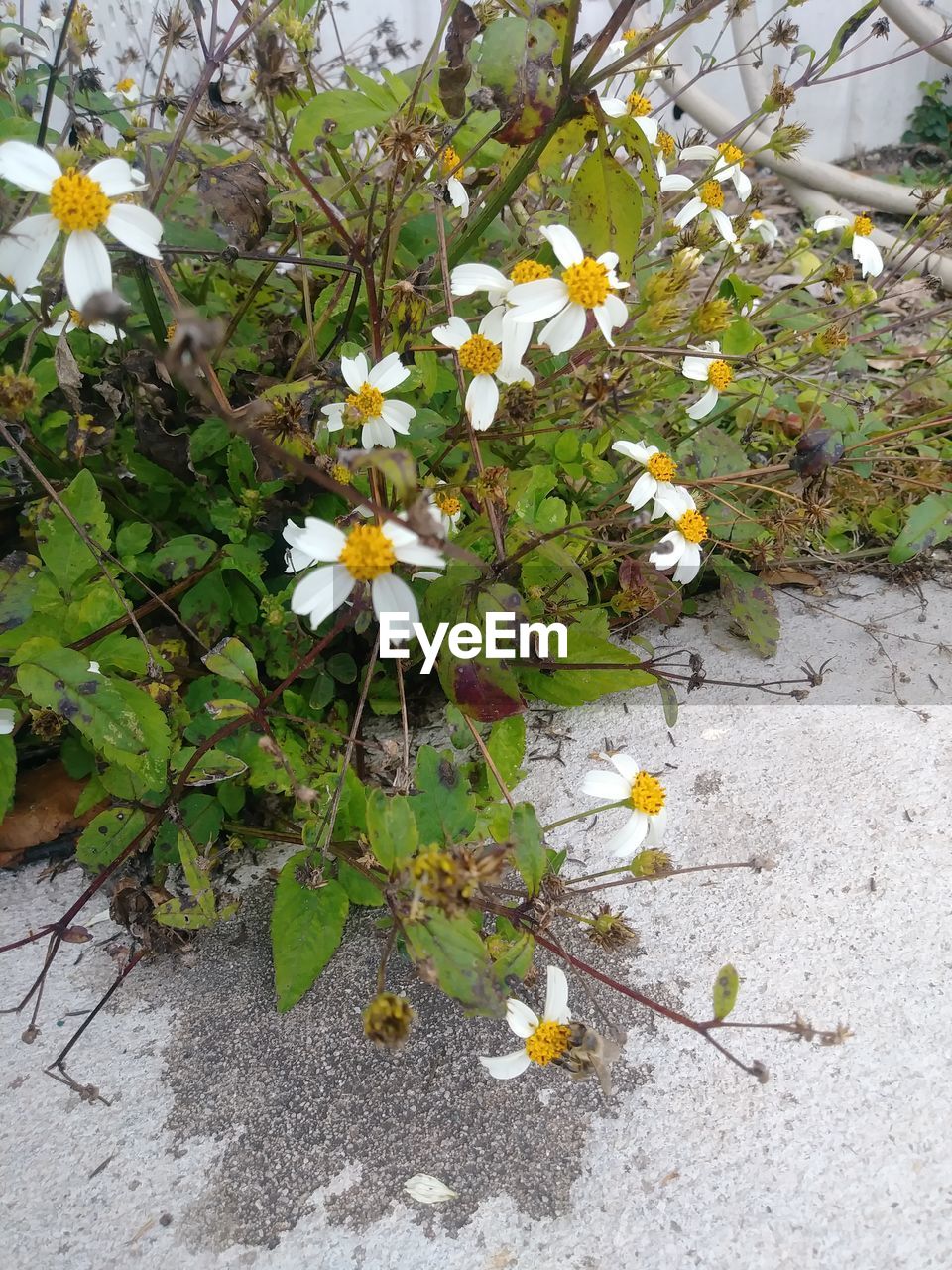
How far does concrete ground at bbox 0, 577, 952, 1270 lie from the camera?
781mm

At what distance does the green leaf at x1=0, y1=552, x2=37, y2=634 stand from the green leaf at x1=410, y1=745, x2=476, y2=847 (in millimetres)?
444

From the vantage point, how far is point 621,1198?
0.80 metres

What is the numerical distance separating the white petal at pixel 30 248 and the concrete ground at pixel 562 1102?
27.3 inches

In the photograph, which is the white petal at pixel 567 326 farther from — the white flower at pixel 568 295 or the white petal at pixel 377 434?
the white petal at pixel 377 434

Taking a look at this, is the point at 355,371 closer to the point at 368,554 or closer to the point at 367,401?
the point at 367,401

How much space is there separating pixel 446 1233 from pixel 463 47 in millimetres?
1099

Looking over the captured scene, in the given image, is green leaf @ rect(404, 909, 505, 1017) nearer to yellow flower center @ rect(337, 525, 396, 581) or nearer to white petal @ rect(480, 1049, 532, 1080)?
white petal @ rect(480, 1049, 532, 1080)

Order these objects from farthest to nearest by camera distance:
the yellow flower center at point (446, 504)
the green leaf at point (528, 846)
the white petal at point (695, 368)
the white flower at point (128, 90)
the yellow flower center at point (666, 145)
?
1. the white flower at point (128, 90)
2. the yellow flower center at point (666, 145)
3. the white petal at point (695, 368)
4. the yellow flower center at point (446, 504)
5. the green leaf at point (528, 846)

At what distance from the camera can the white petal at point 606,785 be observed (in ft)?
3.01

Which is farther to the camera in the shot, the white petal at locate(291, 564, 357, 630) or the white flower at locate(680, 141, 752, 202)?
the white flower at locate(680, 141, 752, 202)

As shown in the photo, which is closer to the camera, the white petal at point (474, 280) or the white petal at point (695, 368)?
the white petal at point (474, 280)

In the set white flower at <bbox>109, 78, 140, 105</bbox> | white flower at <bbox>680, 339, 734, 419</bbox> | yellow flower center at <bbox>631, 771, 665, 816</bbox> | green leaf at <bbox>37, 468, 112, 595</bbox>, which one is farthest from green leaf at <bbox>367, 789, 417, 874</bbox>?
white flower at <bbox>109, 78, 140, 105</bbox>

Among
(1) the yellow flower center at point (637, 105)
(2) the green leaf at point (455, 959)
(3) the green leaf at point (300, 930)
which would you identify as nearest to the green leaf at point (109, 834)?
(3) the green leaf at point (300, 930)

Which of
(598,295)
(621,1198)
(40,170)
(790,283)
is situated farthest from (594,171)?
(790,283)
